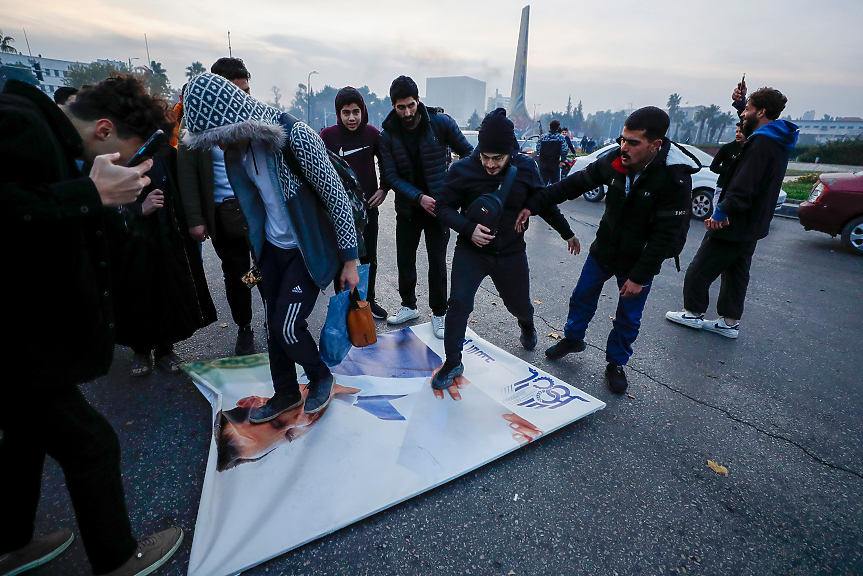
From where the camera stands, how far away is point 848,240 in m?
6.96

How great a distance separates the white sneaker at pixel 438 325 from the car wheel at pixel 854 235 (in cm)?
719

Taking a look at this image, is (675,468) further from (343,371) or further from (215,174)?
(215,174)

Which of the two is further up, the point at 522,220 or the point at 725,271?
the point at 522,220

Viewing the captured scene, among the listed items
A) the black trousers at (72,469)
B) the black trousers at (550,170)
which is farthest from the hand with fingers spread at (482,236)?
the black trousers at (550,170)

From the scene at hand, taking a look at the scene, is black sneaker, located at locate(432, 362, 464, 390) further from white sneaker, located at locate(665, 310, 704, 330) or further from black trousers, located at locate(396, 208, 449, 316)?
white sneaker, located at locate(665, 310, 704, 330)

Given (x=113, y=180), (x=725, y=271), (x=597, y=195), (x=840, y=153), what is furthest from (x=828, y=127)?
(x=113, y=180)

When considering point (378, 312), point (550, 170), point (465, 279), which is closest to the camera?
point (465, 279)

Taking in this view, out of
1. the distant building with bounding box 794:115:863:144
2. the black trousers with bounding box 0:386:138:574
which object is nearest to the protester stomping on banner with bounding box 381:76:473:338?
the black trousers with bounding box 0:386:138:574

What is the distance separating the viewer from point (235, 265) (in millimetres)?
3404

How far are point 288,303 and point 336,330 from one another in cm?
35

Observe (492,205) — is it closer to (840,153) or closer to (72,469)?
(72,469)

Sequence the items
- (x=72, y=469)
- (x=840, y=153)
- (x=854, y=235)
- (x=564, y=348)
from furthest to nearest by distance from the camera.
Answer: (x=840, y=153) < (x=854, y=235) < (x=564, y=348) < (x=72, y=469)

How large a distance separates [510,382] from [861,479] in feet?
6.52

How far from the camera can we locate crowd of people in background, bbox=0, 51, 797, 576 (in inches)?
53.9
